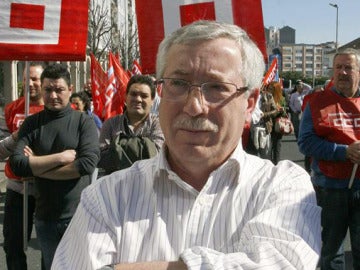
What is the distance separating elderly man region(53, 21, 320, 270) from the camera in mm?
1730

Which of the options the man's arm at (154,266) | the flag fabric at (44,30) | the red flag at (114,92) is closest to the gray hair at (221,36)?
the man's arm at (154,266)

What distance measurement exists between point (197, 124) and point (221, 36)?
27 centimetres

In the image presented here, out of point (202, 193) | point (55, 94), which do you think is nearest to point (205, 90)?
point (202, 193)

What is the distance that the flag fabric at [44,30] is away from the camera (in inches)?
168

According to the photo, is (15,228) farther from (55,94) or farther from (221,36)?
(221,36)

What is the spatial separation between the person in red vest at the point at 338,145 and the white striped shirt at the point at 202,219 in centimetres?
248

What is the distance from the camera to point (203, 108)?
5.82 feet

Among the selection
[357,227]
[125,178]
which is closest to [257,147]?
[357,227]

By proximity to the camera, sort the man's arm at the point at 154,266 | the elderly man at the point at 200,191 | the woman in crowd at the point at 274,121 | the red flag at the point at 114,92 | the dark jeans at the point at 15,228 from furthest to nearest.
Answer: the woman in crowd at the point at 274,121, the red flag at the point at 114,92, the dark jeans at the point at 15,228, the elderly man at the point at 200,191, the man's arm at the point at 154,266

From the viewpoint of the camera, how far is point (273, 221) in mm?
1703

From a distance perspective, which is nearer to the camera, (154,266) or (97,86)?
(154,266)

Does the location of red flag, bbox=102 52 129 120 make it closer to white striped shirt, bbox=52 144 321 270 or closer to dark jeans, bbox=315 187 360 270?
Result: dark jeans, bbox=315 187 360 270

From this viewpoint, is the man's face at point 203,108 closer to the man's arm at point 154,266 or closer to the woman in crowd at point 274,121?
the man's arm at point 154,266

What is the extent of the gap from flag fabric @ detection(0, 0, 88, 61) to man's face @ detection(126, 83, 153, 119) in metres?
0.50
